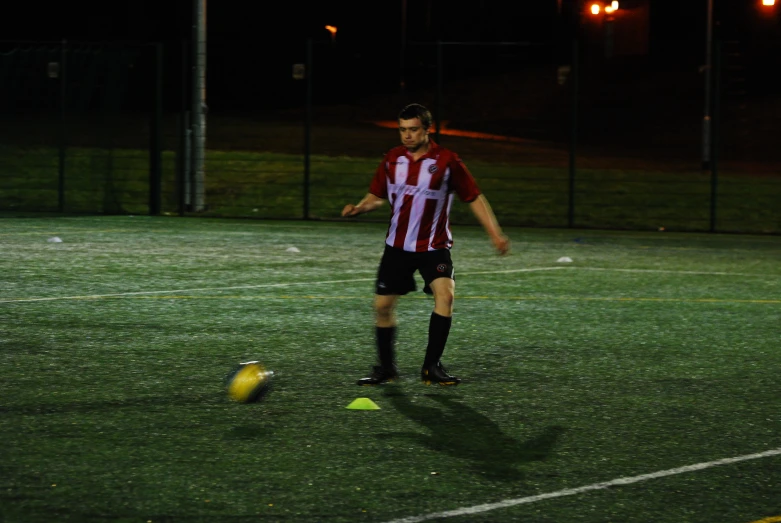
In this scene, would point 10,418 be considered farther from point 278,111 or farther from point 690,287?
point 278,111

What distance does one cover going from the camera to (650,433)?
669 centimetres

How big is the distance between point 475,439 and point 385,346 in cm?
156

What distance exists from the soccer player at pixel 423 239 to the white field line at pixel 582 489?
7.00 ft

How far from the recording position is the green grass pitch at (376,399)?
17.8 feet

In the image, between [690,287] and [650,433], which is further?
[690,287]

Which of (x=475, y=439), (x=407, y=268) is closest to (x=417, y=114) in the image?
(x=407, y=268)

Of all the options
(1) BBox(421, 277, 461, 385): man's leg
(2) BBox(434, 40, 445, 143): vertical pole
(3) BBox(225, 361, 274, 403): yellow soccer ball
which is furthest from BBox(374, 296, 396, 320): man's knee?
(2) BBox(434, 40, 445, 143): vertical pole

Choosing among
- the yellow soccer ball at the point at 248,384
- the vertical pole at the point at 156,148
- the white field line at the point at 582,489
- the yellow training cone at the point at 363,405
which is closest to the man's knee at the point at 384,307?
the yellow training cone at the point at 363,405

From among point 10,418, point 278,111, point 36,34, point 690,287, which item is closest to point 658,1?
point 278,111

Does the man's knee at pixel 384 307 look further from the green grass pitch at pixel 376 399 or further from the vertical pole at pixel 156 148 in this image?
the vertical pole at pixel 156 148

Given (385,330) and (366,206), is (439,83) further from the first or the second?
(385,330)

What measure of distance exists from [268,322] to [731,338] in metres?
3.33

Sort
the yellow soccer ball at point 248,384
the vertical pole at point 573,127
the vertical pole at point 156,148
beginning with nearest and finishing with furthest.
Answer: the yellow soccer ball at point 248,384 < the vertical pole at point 573,127 < the vertical pole at point 156,148

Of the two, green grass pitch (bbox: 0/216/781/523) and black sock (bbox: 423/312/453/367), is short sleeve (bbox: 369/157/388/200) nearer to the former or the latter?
black sock (bbox: 423/312/453/367)
